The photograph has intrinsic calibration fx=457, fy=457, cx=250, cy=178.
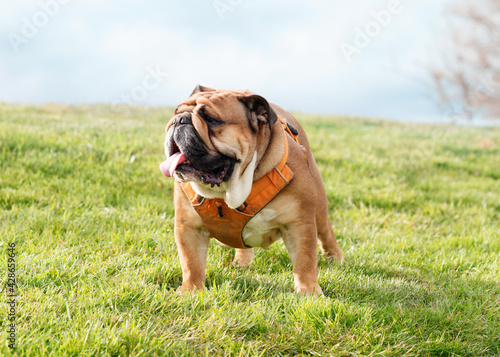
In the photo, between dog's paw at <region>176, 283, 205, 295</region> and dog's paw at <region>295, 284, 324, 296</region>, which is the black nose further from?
dog's paw at <region>295, 284, 324, 296</region>

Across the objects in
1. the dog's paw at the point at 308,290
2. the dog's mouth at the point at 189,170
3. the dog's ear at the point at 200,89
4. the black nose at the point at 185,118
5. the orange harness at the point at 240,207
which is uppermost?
the dog's ear at the point at 200,89

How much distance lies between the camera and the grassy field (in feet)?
8.37

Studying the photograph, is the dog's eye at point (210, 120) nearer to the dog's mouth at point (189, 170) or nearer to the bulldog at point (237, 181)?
the bulldog at point (237, 181)

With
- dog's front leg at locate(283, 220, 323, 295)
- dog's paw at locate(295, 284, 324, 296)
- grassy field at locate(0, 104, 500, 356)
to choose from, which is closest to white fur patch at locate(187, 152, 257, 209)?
dog's front leg at locate(283, 220, 323, 295)

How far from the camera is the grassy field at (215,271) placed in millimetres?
2551

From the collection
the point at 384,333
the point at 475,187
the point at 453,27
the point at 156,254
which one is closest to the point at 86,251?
the point at 156,254

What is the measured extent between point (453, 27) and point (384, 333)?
27.8 meters

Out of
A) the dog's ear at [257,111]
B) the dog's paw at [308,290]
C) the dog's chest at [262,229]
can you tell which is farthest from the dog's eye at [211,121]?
the dog's paw at [308,290]

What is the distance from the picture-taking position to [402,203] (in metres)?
6.64

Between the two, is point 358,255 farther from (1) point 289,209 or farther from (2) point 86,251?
(2) point 86,251

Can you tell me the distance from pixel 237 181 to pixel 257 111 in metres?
0.48

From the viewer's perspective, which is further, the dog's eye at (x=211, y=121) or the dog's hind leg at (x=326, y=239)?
the dog's hind leg at (x=326, y=239)

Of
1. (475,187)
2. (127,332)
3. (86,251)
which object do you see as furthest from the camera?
(475,187)

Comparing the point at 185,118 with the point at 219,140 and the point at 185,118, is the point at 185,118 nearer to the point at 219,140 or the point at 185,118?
the point at 185,118
